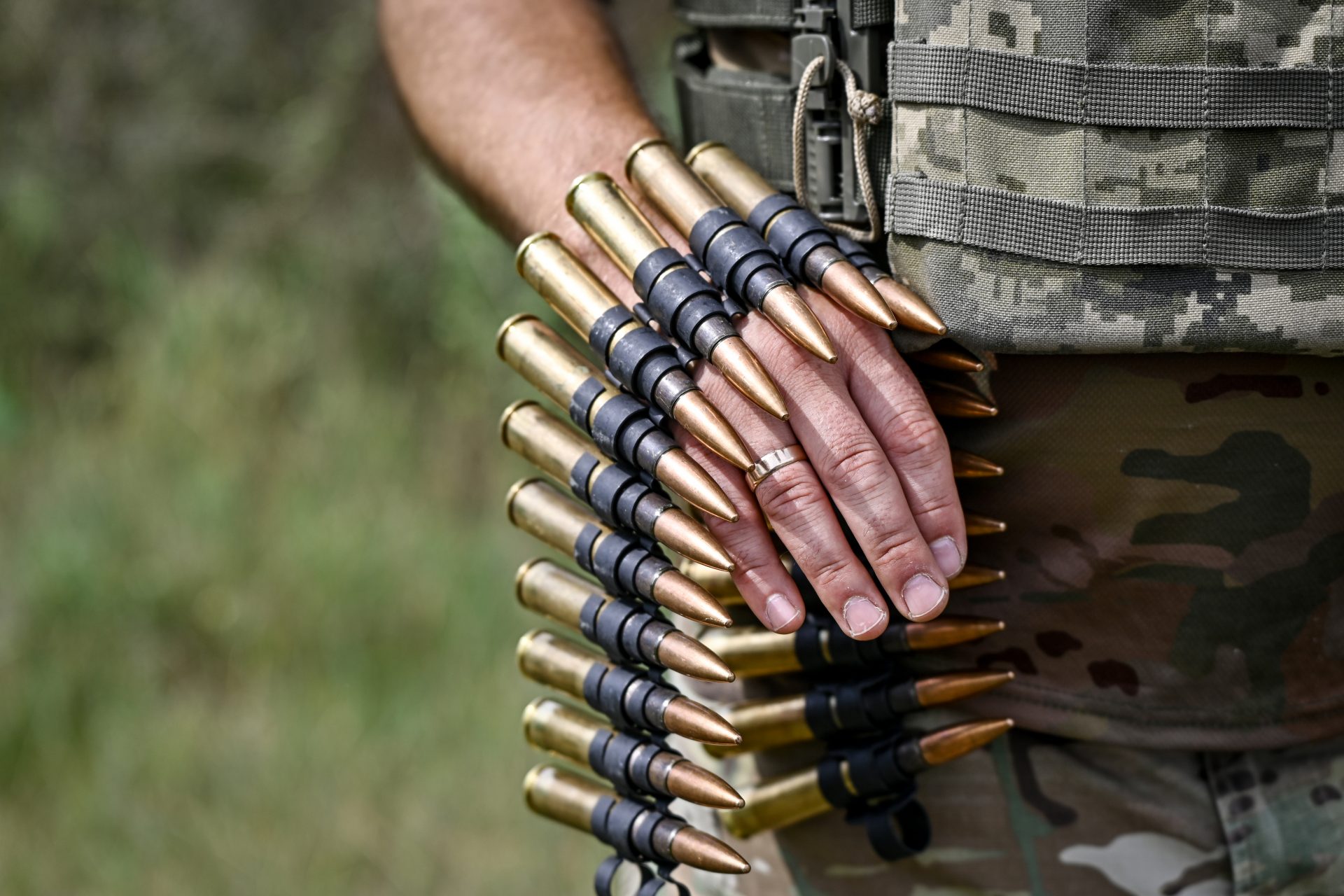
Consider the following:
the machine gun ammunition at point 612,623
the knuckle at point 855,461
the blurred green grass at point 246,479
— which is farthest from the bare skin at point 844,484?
the blurred green grass at point 246,479

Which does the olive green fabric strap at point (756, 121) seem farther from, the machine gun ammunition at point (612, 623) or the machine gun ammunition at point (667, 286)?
the machine gun ammunition at point (612, 623)

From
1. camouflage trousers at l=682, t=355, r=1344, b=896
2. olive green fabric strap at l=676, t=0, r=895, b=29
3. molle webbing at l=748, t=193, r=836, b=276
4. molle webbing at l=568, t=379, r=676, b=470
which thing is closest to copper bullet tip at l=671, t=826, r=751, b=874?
camouflage trousers at l=682, t=355, r=1344, b=896

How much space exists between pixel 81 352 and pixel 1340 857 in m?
5.48

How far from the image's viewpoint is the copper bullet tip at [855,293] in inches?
51.6

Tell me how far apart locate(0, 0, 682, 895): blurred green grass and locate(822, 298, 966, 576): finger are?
2525mm

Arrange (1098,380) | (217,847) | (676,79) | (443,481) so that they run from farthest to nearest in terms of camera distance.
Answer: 1. (443,481)
2. (217,847)
3. (676,79)
4. (1098,380)

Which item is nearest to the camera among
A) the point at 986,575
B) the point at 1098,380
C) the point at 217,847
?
the point at 1098,380

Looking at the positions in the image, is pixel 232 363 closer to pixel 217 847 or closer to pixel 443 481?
pixel 443 481

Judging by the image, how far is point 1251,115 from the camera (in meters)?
1.25

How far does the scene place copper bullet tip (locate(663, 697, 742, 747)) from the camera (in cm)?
141

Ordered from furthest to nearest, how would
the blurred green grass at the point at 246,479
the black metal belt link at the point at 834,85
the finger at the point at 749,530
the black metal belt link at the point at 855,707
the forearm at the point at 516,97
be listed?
the blurred green grass at the point at 246,479 → the forearm at the point at 516,97 → the black metal belt link at the point at 855,707 → the black metal belt link at the point at 834,85 → the finger at the point at 749,530

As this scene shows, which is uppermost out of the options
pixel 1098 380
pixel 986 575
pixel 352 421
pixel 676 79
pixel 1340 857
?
pixel 676 79

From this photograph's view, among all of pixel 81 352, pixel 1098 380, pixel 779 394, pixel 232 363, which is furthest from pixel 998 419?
pixel 81 352

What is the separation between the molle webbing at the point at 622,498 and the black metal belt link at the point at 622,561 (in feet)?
0.09
